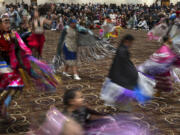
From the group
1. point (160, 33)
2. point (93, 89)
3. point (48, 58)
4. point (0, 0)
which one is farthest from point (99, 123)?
point (0, 0)

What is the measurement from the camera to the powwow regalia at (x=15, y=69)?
3.29 metres

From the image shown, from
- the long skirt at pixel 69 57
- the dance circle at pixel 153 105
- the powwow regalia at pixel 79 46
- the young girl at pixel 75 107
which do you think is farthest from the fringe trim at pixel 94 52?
the young girl at pixel 75 107

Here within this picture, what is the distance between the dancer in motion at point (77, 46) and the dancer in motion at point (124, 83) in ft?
6.84

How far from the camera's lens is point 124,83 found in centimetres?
326

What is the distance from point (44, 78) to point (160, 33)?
133 inches

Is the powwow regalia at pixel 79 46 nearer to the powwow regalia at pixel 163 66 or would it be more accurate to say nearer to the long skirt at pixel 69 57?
the long skirt at pixel 69 57

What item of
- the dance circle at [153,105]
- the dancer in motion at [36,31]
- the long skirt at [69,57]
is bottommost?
the dance circle at [153,105]

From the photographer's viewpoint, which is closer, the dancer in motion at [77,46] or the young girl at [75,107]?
the young girl at [75,107]

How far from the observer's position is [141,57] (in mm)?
7816

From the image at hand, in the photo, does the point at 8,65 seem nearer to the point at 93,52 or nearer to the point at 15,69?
the point at 15,69

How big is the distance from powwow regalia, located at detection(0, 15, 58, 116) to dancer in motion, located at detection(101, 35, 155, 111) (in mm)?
725

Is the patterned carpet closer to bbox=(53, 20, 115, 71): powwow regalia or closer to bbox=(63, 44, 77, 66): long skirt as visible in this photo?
bbox=(63, 44, 77, 66): long skirt

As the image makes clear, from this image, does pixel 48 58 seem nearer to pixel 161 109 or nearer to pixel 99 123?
pixel 161 109

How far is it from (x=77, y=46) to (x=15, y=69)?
90.3 inches
